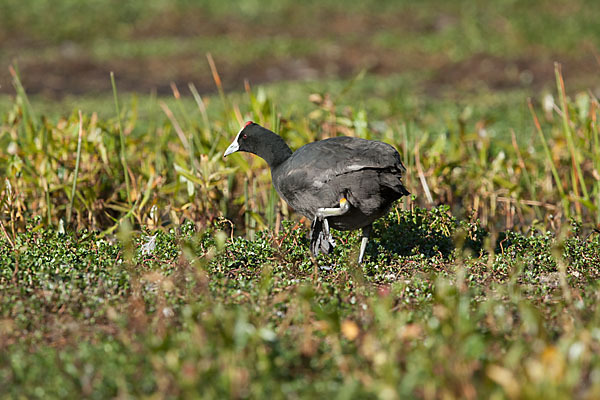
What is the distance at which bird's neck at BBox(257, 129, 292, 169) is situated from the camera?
4.36 meters

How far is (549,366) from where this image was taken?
2.33 meters

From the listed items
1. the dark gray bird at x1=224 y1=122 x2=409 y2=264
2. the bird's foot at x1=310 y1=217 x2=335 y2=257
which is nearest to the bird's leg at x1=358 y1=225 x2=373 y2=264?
the dark gray bird at x1=224 y1=122 x2=409 y2=264

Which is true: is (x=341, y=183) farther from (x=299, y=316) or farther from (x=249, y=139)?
(x=299, y=316)

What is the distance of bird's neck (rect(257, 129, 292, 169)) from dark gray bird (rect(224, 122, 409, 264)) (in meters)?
0.15

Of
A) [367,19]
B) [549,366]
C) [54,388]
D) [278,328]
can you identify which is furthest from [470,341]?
[367,19]

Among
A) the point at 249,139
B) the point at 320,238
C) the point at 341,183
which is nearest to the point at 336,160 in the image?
the point at 341,183

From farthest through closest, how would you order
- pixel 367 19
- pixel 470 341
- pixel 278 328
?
pixel 367 19
pixel 278 328
pixel 470 341

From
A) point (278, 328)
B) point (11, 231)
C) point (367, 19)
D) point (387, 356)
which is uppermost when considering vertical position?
point (387, 356)

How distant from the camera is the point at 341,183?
388 cm

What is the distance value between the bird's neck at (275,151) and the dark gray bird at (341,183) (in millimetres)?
148

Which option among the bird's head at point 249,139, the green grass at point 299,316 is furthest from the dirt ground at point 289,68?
the green grass at point 299,316

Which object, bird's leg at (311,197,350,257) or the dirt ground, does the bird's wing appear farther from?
the dirt ground

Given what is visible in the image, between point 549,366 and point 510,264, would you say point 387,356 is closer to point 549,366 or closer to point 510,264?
point 549,366

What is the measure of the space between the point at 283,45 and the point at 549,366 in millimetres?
12325
